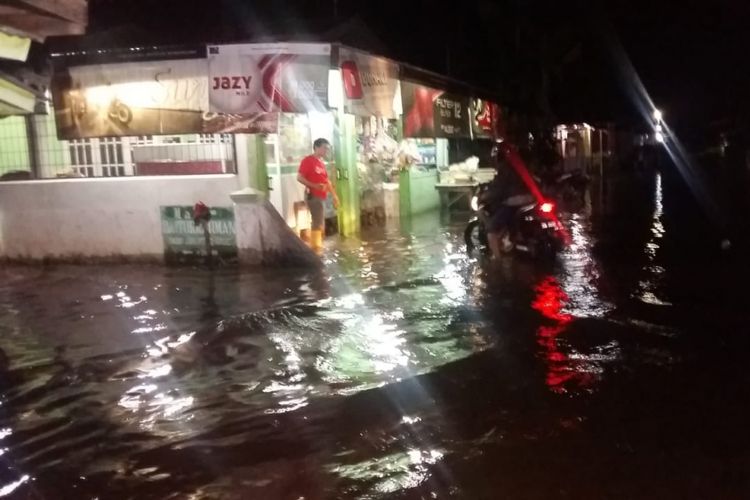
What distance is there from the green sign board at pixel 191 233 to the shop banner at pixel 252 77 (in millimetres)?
1607

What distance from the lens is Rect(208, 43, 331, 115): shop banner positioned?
11586mm

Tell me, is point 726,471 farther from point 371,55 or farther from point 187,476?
point 371,55

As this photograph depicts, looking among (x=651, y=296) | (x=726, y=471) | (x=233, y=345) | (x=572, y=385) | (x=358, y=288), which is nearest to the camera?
(x=726, y=471)

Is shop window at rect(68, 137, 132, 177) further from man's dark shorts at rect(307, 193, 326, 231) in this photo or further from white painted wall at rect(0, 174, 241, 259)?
man's dark shorts at rect(307, 193, 326, 231)

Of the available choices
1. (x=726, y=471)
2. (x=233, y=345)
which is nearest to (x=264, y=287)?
(x=233, y=345)

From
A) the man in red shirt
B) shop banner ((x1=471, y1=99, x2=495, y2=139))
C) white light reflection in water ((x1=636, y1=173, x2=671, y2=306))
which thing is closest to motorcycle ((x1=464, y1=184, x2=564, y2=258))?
white light reflection in water ((x1=636, y1=173, x2=671, y2=306))

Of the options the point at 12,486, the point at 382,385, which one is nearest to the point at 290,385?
the point at 382,385

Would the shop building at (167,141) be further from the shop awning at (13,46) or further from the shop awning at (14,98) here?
the shop awning at (13,46)

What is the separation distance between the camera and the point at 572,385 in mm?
6055

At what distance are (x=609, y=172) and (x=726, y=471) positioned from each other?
37595 mm

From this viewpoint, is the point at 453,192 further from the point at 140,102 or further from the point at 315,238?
the point at 140,102

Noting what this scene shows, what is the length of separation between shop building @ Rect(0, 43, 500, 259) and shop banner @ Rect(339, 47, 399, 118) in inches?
1.4

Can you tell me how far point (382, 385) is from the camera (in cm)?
626

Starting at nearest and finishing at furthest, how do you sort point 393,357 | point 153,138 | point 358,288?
point 393,357 → point 358,288 → point 153,138
